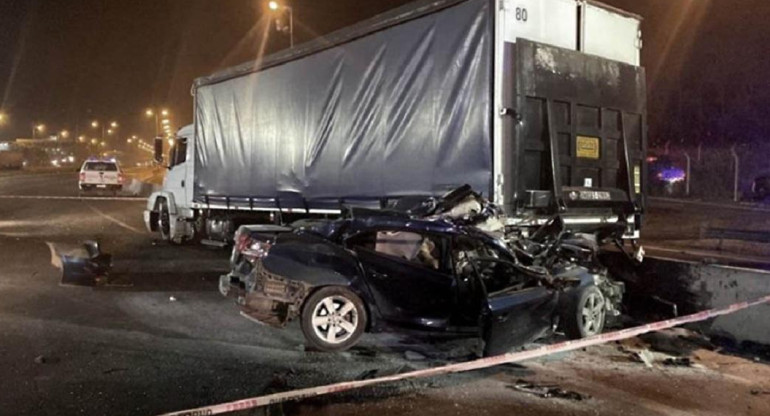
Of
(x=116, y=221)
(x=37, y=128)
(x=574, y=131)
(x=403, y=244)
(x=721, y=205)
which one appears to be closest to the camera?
(x=403, y=244)

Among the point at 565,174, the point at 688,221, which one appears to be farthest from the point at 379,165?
the point at 688,221

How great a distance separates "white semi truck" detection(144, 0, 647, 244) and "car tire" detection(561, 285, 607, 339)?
128cm

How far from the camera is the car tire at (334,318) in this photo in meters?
6.60

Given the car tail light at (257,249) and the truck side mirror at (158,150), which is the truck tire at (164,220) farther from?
the car tail light at (257,249)

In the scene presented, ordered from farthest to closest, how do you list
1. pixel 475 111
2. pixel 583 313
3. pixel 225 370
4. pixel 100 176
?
pixel 100 176, pixel 475 111, pixel 583 313, pixel 225 370

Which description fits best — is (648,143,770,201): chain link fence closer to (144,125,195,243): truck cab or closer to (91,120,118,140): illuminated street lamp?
(144,125,195,243): truck cab

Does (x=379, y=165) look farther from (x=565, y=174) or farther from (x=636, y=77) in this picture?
(x=636, y=77)

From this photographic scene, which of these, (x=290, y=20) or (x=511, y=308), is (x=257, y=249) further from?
(x=290, y=20)

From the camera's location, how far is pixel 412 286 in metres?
6.74

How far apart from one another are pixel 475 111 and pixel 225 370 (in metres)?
4.10

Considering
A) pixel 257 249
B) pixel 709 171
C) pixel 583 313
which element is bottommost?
pixel 583 313

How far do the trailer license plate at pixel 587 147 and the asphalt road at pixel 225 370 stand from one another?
275 centimetres

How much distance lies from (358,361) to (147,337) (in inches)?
91.0

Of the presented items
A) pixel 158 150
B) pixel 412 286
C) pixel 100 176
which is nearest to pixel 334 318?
pixel 412 286
